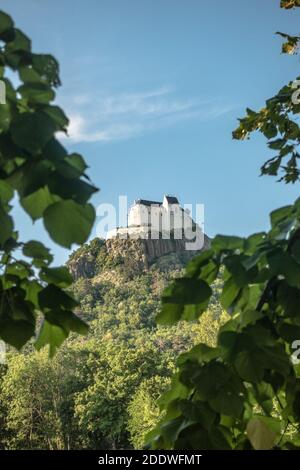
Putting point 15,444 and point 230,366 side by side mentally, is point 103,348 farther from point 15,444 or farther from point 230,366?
point 230,366

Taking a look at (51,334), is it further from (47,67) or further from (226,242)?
(47,67)

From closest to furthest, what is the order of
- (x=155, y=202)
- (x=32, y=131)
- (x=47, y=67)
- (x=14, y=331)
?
(x=32, y=131) < (x=47, y=67) < (x=14, y=331) < (x=155, y=202)

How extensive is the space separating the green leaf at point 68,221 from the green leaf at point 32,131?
0.14 meters

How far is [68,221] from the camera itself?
1.21 metres

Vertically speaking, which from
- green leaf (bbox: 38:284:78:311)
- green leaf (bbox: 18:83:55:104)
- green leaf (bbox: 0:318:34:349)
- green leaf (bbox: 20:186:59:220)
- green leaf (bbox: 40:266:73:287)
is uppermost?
green leaf (bbox: 18:83:55:104)

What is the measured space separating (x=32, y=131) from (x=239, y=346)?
2.26 feet

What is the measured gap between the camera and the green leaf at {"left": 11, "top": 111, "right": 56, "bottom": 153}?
1.12m

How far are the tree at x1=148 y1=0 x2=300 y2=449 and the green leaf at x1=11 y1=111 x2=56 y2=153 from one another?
523mm

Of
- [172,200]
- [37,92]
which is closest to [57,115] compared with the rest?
[37,92]

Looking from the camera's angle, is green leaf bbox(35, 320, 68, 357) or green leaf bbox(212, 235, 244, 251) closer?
green leaf bbox(212, 235, 244, 251)

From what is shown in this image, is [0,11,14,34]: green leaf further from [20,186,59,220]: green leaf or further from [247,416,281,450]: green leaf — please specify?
[247,416,281,450]: green leaf

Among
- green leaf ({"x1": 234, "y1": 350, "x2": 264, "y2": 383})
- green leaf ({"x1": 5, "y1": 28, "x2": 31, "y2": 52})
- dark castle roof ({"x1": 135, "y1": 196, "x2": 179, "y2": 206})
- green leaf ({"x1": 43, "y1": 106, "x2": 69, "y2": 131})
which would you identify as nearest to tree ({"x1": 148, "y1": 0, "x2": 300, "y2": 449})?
green leaf ({"x1": 234, "y1": 350, "x2": 264, "y2": 383})

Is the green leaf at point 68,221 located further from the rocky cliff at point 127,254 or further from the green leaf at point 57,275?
the rocky cliff at point 127,254

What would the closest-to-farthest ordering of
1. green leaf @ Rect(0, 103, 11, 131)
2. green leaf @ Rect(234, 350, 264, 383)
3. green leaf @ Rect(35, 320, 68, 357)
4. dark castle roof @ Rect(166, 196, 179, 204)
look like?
green leaf @ Rect(0, 103, 11, 131) < green leaf @ Rect(234, 350, 264, 383) < green leaf @ Rect(35, 320, 68, 357) < dark castle roof @ Rect(166, 196, 179, 204)
